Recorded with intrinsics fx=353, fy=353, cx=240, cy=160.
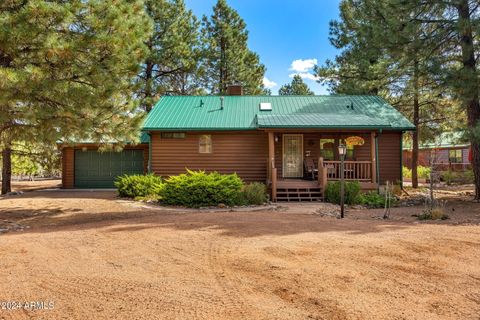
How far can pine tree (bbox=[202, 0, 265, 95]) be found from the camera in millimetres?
25531

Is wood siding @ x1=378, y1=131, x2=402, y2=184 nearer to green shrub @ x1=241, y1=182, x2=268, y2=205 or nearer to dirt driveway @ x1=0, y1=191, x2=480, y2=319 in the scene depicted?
green shrub @ x1=241, y1=182, x2=268, y2=205

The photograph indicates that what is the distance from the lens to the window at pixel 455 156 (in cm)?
2827

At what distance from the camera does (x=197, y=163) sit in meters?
15.3

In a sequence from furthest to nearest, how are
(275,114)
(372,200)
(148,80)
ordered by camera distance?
(148,80) → (275,114) → (372,200)

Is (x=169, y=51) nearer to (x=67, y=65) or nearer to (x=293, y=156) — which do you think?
(x=293, y=156)

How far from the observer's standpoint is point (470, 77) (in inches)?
438

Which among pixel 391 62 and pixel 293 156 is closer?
pixel 391 62

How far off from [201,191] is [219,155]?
13.9ft

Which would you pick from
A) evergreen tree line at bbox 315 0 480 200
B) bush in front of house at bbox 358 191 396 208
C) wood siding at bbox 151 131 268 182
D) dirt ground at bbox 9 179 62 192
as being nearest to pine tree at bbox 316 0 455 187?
evergreen tree line at bbox 315 0 480 200

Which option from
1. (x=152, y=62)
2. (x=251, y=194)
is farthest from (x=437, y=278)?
(x=152, y=62)

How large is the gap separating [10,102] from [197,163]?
8.69m

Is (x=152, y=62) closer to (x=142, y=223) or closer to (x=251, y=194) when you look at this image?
(x=251, y=194)

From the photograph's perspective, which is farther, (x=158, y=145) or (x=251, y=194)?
(x=158, y=145)

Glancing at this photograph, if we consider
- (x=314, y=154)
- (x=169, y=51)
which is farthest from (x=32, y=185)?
(x=314, y=154)
